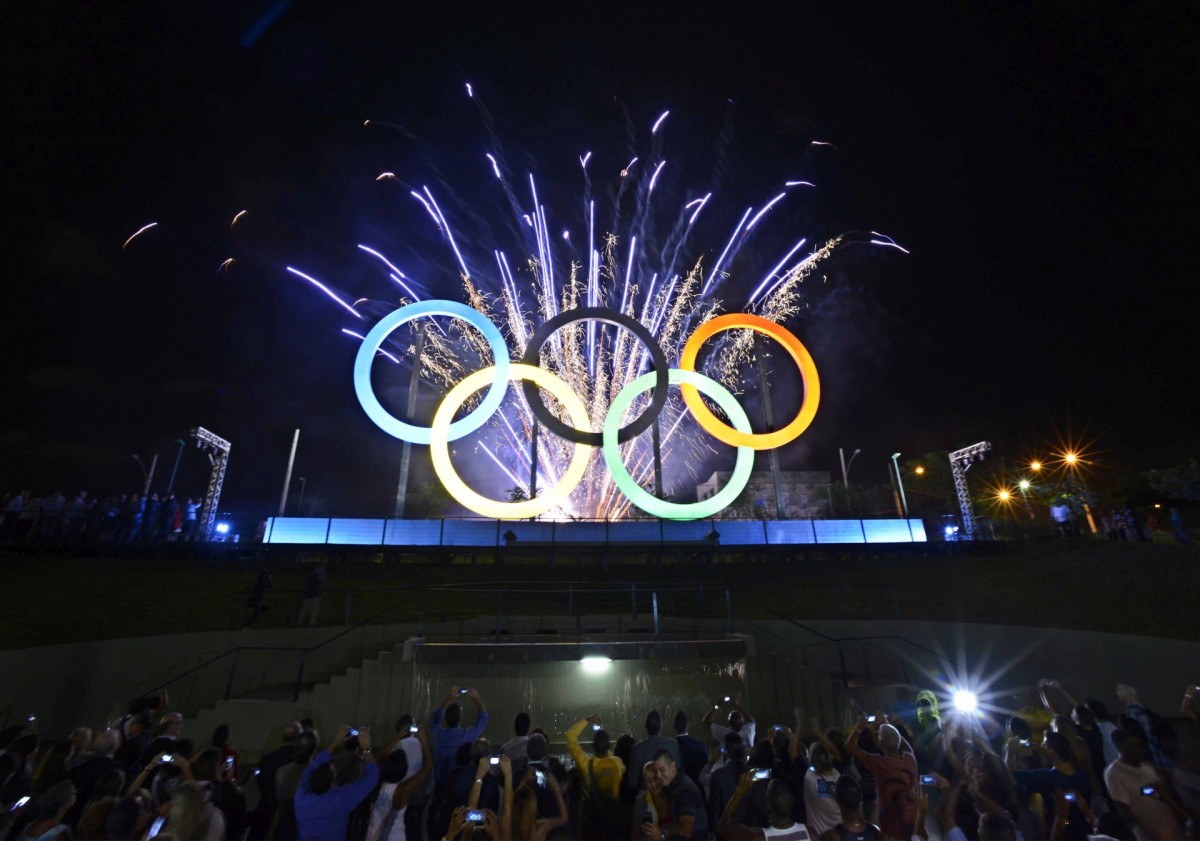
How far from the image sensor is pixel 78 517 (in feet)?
59.6

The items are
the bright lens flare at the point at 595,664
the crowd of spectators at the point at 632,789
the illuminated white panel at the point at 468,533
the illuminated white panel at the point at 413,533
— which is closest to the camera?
the crowd of spectators at the point at 632,789

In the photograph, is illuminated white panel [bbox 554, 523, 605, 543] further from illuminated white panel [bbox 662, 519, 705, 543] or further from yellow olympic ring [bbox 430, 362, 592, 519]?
yellow olympic ring [bbox 430, 362, 592, 519]

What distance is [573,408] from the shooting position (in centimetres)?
2002

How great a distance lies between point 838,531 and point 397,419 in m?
17.1

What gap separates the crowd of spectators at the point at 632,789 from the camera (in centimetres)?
420

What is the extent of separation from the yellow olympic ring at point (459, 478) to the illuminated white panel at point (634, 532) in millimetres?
4629

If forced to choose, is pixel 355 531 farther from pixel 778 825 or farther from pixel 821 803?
pixel 778 825

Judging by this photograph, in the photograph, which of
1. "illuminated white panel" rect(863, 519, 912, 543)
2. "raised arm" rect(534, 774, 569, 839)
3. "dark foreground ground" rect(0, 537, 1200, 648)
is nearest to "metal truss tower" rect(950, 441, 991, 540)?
"illuminated white panel" rect(863, 519, 912, 543)

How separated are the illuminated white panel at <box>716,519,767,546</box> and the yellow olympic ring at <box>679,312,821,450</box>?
5178 mm

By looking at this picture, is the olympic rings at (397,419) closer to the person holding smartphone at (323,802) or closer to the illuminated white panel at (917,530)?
the person holding smartphone at (323,802)

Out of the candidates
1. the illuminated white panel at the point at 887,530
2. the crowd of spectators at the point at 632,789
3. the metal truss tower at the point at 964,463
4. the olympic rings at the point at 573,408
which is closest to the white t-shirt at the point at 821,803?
the crowd of spectators at the point at 632,789

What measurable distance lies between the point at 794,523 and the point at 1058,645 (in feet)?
37.7

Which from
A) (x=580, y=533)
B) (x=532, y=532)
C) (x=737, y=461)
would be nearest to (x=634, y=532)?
(x=580, y=533)

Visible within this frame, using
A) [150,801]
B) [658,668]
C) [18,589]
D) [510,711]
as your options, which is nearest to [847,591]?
[658,668]
